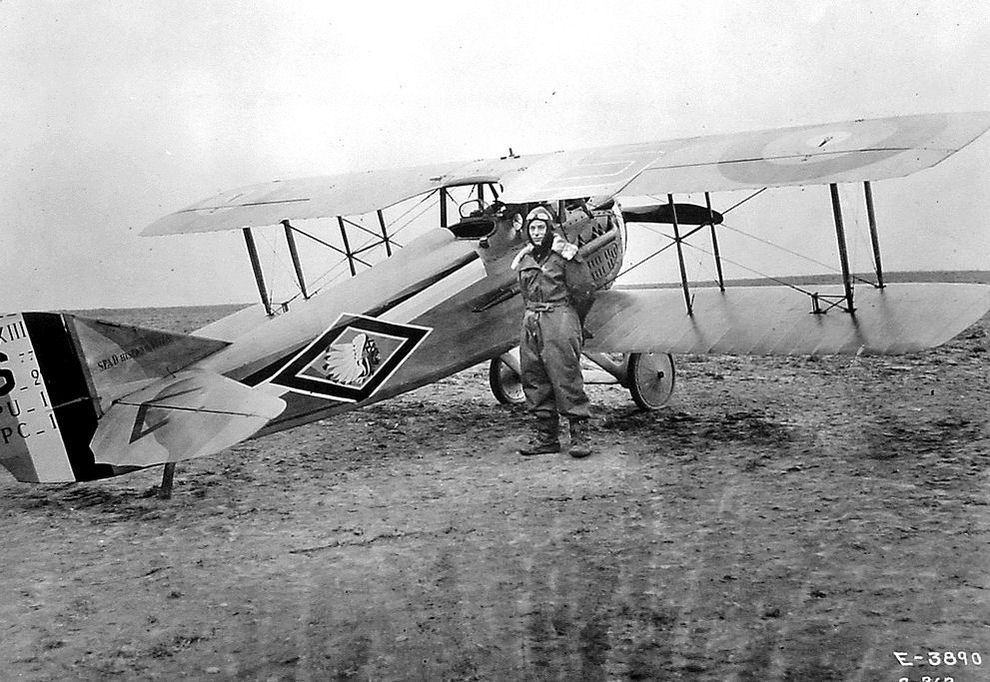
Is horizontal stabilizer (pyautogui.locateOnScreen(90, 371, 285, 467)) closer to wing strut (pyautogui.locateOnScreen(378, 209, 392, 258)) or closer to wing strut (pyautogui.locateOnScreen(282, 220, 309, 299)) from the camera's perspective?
wing strut (pyautogui.locateOnScreen(282, 220, 309, 299))

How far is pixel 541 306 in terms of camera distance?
214 inches

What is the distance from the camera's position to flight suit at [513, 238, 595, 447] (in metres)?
5.36

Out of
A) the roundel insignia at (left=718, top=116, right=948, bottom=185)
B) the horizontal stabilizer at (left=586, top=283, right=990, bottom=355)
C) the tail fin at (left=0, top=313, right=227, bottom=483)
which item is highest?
the roundel insignia at (left=718, top=116, right=948, bottom=185)

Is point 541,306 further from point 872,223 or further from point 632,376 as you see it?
point 872,223

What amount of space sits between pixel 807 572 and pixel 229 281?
5.45 metres

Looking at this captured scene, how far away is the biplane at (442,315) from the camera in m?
4.23

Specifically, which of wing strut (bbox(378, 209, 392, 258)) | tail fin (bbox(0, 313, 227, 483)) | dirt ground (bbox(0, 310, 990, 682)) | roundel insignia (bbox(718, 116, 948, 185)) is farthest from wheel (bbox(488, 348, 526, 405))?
tail fin (bbox(0, 313, 227, 483))

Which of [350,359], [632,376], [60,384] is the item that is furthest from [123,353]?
[632,376]

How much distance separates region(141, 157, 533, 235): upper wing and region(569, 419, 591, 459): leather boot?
6.01ft

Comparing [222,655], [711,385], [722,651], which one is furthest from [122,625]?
[711,385]

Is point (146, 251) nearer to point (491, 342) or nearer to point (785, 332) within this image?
point (491, 342)

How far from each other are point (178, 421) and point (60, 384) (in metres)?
0.60

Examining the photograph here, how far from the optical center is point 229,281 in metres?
7.37

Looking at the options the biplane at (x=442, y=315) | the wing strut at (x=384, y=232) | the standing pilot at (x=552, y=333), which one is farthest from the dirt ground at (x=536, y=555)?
the wing strut at (x=384, y=232)
